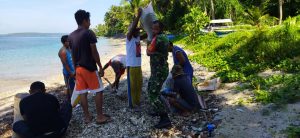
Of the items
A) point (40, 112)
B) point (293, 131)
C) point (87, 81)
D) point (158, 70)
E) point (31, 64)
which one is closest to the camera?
point (293, 131)

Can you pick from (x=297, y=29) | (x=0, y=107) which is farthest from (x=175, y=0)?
(x=0, y=107)

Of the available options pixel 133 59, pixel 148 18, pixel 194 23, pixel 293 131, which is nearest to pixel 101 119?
pixel 133 59

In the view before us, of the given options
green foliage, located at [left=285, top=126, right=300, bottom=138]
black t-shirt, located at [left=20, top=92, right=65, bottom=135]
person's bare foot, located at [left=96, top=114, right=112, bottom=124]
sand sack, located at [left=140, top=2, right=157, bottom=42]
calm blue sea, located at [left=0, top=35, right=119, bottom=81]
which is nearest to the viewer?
green foliage, located at [left=285, top=126, right=300, bottom=138]

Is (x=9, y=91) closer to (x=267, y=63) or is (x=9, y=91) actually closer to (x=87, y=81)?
(x=87, y=81)

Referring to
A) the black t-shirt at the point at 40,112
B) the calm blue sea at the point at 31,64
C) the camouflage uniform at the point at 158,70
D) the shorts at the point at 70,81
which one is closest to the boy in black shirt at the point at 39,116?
the black t-shirt at the point at 40,112

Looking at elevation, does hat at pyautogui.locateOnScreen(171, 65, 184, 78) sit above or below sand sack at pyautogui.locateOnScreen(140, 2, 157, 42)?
below

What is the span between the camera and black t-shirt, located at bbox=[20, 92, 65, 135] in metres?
5.23

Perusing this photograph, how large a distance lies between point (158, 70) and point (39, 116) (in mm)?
2033

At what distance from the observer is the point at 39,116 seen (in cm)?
527

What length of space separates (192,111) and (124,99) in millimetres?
1918

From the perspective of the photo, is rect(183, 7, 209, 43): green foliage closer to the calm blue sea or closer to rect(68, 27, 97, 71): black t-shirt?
the calm blue sea

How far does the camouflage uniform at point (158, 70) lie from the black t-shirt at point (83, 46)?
1.05 m

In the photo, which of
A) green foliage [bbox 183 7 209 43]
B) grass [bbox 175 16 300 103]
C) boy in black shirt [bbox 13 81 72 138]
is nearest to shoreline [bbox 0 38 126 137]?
boy in black shirt [bbox 13 81 72 138]

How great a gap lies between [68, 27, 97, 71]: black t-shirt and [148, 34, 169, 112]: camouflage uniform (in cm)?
105
